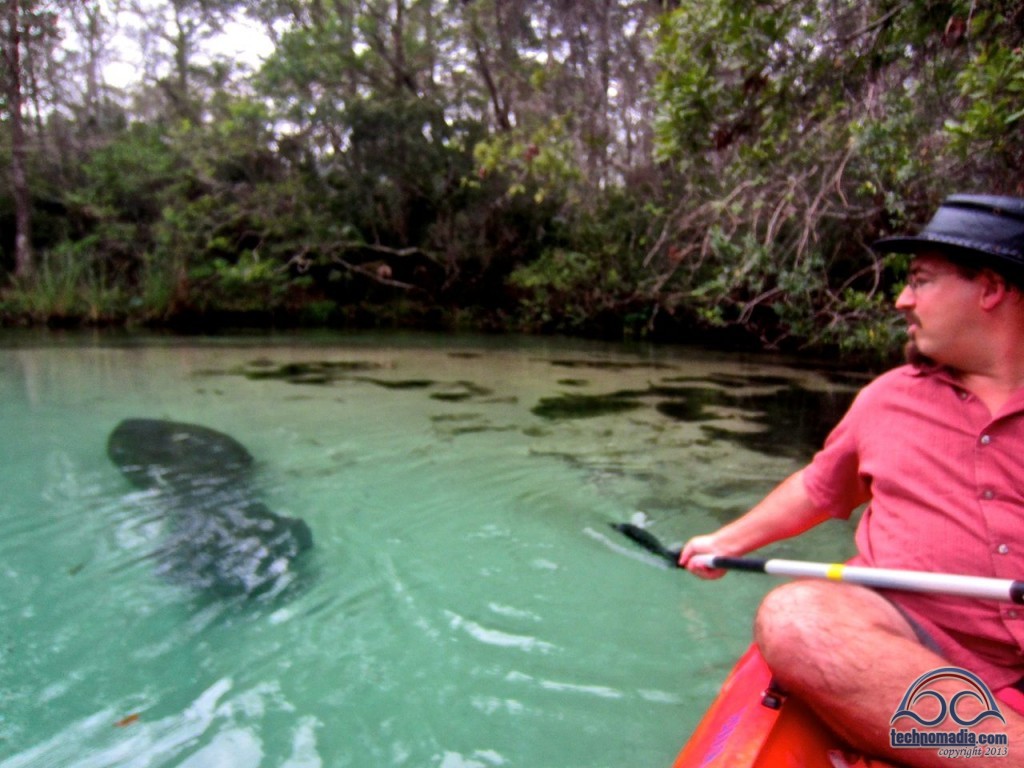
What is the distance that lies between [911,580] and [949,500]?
0.71ft

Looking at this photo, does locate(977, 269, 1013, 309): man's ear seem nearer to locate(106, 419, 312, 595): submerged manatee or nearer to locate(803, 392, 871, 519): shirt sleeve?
locate(803, 392, 871, 519): shirt sleeve

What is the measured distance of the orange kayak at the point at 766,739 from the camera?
1474 mm

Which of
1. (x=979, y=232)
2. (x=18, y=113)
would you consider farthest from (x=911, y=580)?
(x=18, y=113)

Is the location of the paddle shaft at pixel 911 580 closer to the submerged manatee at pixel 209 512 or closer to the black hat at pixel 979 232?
the black hat at pixel 979 232

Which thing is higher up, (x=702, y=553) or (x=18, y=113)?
(x=18, y=113)

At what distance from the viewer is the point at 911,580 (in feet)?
5.29

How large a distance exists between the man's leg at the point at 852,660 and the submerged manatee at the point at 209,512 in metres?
2.32

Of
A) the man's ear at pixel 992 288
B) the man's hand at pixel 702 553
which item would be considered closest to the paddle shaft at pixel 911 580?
the man's hand at pixel 702 553

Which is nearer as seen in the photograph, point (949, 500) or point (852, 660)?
point (852, 660)

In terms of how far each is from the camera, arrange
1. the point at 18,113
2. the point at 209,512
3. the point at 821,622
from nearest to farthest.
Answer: the point at 821,622, the point at 209,512, the point at 18,113

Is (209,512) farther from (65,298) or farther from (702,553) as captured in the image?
(65,298)

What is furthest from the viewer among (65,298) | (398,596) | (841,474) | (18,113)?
(18,113)

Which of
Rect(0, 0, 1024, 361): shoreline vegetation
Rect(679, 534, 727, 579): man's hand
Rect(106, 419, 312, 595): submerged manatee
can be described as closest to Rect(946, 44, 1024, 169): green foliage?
Rect(679, 534, 727, 579): man's hand

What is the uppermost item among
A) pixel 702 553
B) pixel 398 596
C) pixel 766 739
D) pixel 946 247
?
pixel 946 247
